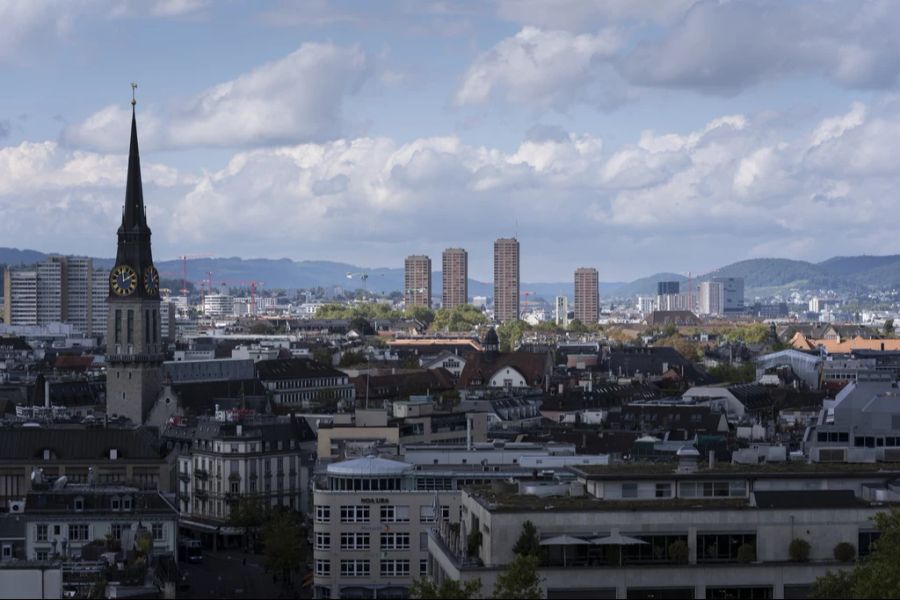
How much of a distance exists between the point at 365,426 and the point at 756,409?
179ft

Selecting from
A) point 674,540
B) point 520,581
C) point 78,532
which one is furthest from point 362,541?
point 520,581

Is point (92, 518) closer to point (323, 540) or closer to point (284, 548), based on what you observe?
point (284, 548)

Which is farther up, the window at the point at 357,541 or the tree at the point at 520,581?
the tree at the point at 520,581

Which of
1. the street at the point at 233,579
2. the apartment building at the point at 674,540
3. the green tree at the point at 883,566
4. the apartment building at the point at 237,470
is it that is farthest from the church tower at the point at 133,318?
the green tree at the point at 883,566

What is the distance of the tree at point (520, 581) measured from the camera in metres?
48.7

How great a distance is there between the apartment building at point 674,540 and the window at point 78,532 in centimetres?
2972

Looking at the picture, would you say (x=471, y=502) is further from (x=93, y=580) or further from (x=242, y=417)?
(x=242, y=417)

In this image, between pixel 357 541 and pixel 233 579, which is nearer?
pixel 357 541

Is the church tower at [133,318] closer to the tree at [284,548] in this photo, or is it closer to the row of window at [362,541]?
the tree at [284,548]

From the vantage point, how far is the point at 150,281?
14725cm

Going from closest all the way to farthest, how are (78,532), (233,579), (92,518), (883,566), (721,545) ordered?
(883,566) → (721,545) → (78,532) → (92,518) → (233,579)

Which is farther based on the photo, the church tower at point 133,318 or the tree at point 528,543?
the church tower at point 133,318

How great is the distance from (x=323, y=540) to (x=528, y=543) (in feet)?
87.6

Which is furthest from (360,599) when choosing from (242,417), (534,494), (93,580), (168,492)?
(242,417)
